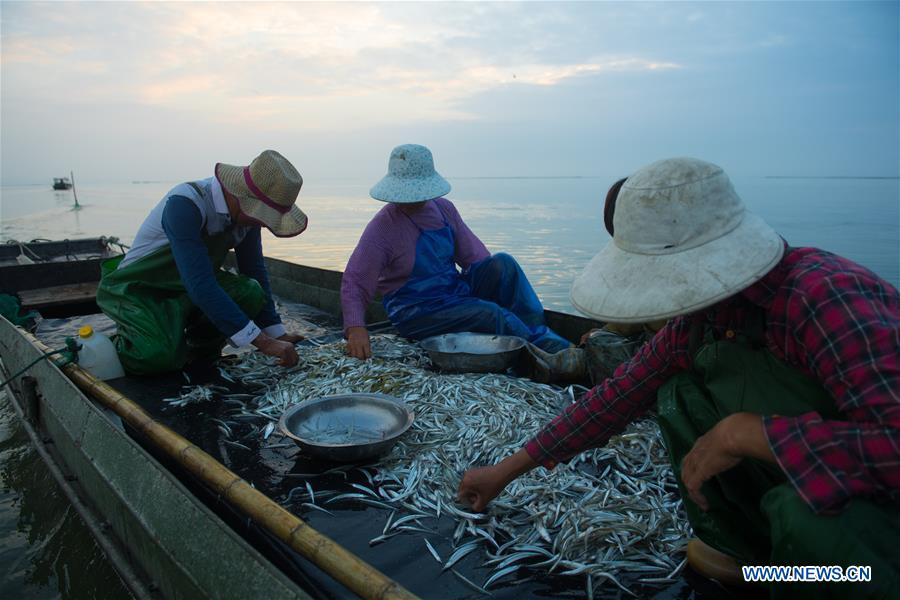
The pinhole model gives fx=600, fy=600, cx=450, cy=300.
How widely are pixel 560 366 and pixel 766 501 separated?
2831 mm

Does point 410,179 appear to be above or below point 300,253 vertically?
above

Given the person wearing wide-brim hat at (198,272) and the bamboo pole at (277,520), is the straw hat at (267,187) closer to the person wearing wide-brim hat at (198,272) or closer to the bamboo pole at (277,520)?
the person wearing wide-brim hat at (198,272)

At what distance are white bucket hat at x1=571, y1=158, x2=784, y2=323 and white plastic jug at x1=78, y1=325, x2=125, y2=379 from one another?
14.1ft

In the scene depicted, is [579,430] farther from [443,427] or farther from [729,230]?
[443,427]

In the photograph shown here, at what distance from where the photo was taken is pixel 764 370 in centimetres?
195

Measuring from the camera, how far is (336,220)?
112ft

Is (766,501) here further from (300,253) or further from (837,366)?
(300,253)

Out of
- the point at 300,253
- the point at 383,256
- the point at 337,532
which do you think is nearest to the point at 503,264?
the point at 383,256

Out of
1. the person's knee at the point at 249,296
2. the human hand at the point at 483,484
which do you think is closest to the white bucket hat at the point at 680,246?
the human hand at the point at 483,484

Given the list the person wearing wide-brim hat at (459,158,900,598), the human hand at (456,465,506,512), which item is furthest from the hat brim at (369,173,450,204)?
the person wearing wide-brim hat at (459,158,900,598)

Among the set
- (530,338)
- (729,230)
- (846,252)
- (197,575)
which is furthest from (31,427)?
(846,252)

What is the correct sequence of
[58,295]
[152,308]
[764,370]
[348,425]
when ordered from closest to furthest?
[764,370] → [348,425] → [152,308] → [58,295]

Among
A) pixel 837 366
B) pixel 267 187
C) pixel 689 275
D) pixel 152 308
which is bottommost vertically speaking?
pixel 152 308

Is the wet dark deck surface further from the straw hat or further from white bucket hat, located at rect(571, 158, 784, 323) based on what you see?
the straw hat
